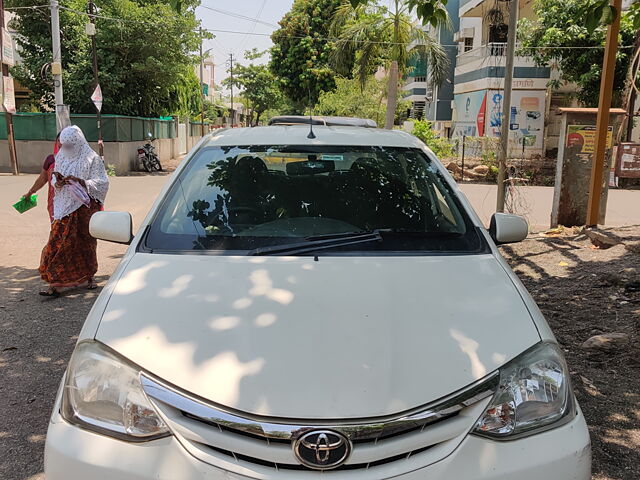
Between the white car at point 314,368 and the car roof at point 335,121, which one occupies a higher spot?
the car roof at point 335,121

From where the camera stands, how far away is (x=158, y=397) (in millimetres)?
1943

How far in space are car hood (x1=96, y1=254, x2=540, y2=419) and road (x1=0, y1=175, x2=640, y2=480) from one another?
1328 mm

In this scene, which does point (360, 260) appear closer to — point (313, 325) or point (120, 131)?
point (313, 325)

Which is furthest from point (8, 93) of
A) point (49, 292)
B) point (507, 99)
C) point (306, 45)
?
point (306, 45)

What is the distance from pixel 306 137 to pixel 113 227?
1.20m

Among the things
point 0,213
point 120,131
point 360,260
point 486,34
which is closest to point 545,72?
point 486,34

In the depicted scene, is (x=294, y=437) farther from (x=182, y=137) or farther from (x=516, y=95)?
(x=182, y=137)

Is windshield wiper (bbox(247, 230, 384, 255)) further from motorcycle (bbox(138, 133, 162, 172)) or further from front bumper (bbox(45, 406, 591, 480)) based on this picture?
motorcycle (bbox(138, 133, 162, 172))

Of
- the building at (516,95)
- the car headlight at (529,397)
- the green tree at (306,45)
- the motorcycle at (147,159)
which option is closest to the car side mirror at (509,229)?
the car headlight at (529,397)

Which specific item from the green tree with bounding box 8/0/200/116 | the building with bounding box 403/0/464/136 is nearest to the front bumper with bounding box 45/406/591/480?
the green tree with bounding box 8/0/200/116

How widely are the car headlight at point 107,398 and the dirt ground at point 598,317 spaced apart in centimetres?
220

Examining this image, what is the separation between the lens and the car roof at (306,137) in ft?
11.7

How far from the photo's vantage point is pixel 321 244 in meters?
2.84

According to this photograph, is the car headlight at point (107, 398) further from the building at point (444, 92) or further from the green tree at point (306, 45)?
the green tree at point (306, 45)
